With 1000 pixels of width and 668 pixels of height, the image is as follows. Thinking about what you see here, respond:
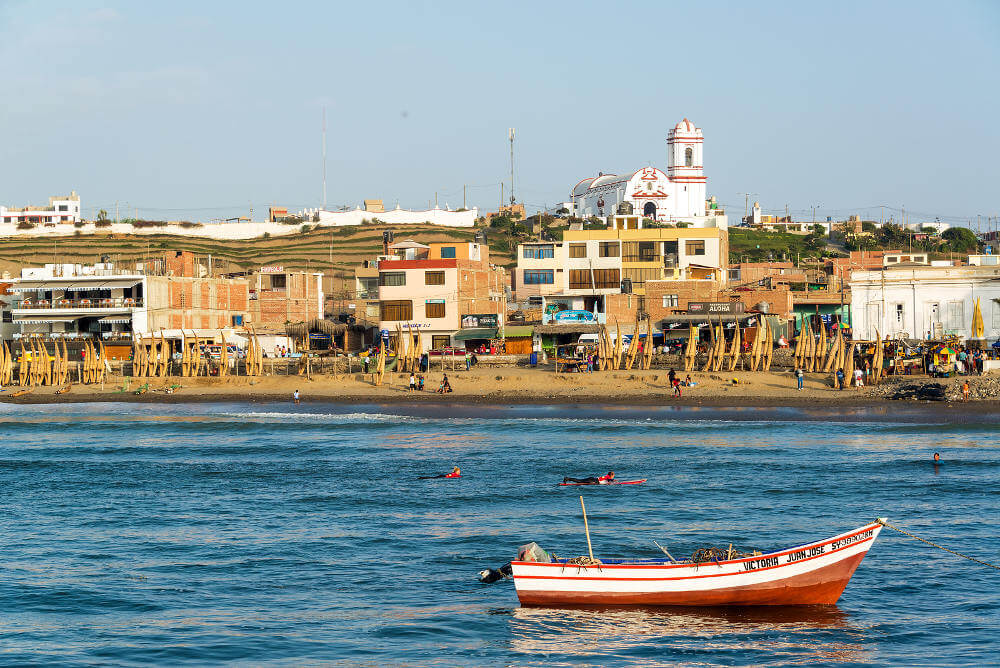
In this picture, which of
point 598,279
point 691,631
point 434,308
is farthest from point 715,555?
point 598,279

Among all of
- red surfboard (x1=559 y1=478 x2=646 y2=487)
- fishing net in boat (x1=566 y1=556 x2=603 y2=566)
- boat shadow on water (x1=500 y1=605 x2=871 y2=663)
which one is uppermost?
fishing net in boat (x1=566 y1=556 x2=603 y2=566)

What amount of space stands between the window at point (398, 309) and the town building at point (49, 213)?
89405mm

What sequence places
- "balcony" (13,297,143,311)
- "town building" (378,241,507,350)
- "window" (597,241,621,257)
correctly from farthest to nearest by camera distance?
"window" (597,241,621,257) < "balcony" (13,297,143,311) < "town building" (378,241,507,350)

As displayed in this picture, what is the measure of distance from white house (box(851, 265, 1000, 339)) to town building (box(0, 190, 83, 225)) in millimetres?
120425

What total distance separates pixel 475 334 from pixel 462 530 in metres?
45.0

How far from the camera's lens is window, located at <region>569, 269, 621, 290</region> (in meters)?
86.0

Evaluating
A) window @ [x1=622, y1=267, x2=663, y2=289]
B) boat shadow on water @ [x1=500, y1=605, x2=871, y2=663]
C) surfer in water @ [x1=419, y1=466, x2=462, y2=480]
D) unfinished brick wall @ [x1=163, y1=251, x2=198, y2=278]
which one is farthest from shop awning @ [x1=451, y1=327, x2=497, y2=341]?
boat shadow on water @ [x1=500, y1=605, x2=871, y2=663]

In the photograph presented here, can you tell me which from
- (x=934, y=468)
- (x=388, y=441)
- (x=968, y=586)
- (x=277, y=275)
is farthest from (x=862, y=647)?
(x=277, y=275)

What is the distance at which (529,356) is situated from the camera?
72312mm

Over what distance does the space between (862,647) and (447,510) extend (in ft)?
52.5

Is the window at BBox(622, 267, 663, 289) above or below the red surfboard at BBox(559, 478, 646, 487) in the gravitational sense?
above

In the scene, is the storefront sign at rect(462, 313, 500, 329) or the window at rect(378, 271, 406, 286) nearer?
the storefront sign at rect(462, 313, 500, 329)

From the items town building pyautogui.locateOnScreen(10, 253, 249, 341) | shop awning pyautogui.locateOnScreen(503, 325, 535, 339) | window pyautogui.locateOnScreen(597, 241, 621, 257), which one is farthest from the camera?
window pyautogui.locateOnScreen(597, 241, 621, 257)

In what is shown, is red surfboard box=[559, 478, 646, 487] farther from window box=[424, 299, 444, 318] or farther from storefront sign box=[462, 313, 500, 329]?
window box=[424, 299, 444, 318]
